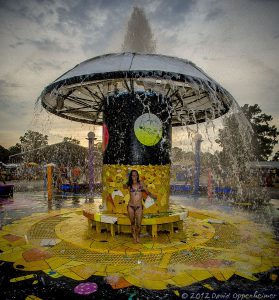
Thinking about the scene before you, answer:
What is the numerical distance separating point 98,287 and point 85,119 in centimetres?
769

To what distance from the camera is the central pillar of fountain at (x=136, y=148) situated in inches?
277

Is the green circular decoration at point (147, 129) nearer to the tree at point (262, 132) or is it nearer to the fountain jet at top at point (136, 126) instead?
the fountain jet at top at point (136, 126)

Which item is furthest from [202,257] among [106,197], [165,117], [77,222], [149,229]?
[77,222]

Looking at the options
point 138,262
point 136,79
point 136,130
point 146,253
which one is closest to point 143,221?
point 146,253

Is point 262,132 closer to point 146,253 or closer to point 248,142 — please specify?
point 248,142

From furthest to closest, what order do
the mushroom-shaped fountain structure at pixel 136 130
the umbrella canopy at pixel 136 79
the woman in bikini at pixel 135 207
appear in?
the mushroom-shaped fountain structure at pixel 136 130 → the woman in bikini at pixel 135 207 → the umbrella canopy at pixel 136 79

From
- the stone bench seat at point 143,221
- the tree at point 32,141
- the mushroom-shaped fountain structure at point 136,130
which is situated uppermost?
Result: the tree at point 32,141

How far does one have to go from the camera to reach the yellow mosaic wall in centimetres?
700

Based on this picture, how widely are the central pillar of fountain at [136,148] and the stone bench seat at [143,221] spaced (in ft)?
1.39

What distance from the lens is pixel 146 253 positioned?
5.34 meters

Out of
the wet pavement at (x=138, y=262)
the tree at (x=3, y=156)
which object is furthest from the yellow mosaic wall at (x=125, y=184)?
the tree at (x=3, y=156)

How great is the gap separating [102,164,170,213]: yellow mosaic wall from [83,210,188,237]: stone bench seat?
0.32m

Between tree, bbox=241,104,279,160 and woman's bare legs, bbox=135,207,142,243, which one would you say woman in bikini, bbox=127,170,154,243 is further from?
tree, bbox=241,104,279,160

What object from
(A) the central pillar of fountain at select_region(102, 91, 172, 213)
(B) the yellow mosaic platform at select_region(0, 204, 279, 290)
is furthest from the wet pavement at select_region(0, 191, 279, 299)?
(A) the central pillar of fountain at select_region(102, 91, 172, 213)
